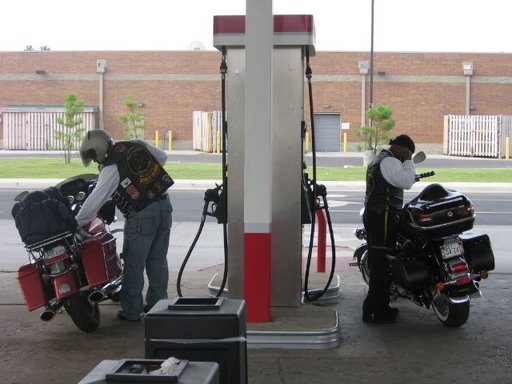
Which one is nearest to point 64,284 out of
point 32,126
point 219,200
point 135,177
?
point 135,177

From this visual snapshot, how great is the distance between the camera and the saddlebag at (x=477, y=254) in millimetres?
7055

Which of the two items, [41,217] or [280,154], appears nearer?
[41,217]

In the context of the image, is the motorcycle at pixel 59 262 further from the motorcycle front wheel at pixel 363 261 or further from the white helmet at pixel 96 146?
the motorcycle front wheel at pixel 363 261

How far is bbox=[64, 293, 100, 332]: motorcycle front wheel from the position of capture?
22.0 ft

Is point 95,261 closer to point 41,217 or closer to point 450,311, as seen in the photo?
point 41,217

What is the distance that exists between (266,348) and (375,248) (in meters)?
1.43

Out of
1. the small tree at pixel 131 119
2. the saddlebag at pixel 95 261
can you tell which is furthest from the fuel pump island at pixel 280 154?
the small tree at pixel 131 119

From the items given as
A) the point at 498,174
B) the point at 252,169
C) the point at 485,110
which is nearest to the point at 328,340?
the point at 252,169

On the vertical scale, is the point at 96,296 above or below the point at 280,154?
below

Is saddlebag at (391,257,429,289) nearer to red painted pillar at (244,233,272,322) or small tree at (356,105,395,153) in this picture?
red painted pillar at (244,233,272,322)

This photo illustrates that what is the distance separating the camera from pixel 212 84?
4628 centimetres

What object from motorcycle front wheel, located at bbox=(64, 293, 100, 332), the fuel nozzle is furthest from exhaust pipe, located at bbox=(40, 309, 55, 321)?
the fuel nozzle

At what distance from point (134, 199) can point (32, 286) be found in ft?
3.75

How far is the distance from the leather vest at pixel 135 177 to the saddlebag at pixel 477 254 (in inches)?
106
